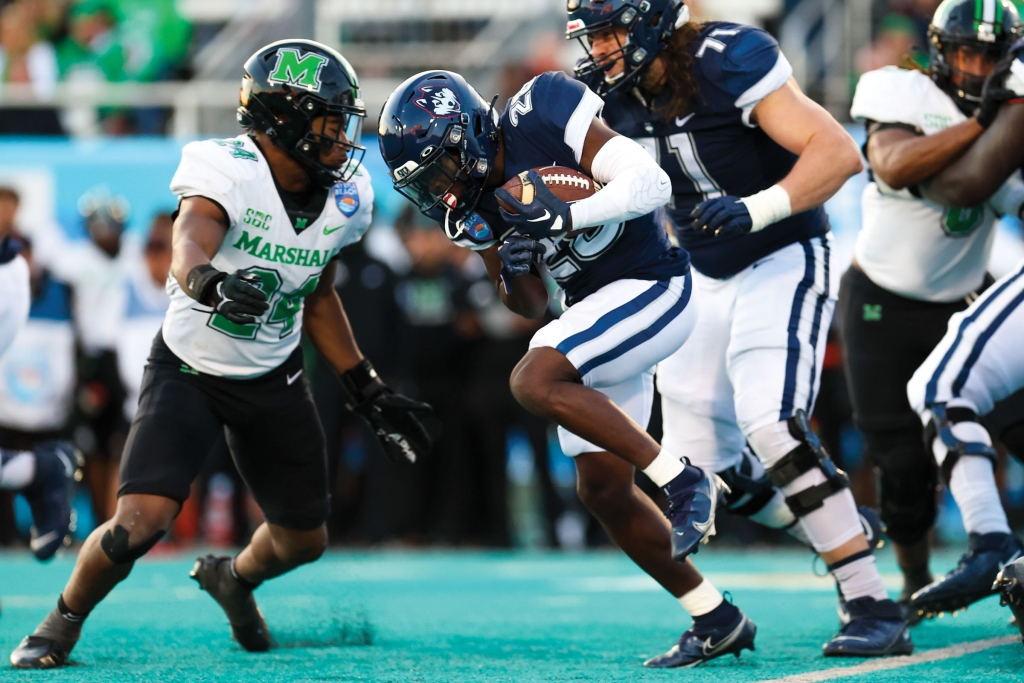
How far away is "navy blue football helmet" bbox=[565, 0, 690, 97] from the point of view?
452cm

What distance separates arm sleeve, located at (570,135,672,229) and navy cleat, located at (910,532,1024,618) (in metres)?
1.46

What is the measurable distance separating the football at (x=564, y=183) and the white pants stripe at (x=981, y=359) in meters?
1.33

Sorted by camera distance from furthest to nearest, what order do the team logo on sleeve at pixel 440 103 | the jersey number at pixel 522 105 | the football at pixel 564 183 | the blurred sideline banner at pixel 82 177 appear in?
the blurred sideline banner at pixel 82 177 < the jersey number at pixel 522 105 < the team logo on sleeve at pixel 440 103 < the football at pixel 564 183

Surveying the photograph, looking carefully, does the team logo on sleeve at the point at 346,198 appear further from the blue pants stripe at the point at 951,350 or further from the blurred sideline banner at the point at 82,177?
the blurred sideline banner at the point at 82,177

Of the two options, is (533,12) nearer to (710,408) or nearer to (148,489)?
(710,408)

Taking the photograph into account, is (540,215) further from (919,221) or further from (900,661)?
(919,221)

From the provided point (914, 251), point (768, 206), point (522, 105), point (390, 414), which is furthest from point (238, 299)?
point (914, 251)

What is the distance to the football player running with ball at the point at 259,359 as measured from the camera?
4324 millimetres

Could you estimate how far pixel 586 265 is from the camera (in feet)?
14.1

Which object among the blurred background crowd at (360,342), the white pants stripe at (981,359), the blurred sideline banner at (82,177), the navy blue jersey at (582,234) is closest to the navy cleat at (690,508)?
the navy blue jersey at (582,234)

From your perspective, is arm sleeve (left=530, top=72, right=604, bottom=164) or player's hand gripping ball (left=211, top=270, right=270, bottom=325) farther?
arm sleeve (left=530, top=72, right=604, bottom=164)

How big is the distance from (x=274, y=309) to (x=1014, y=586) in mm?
2475

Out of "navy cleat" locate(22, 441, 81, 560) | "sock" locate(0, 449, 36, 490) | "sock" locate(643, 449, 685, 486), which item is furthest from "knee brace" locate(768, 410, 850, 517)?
"sock" locate(0, 449, 36, 490)

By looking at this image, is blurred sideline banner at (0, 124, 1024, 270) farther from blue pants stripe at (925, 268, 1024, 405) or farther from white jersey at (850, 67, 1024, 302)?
blue pants stripe at (925, 268, 1024, 405)
